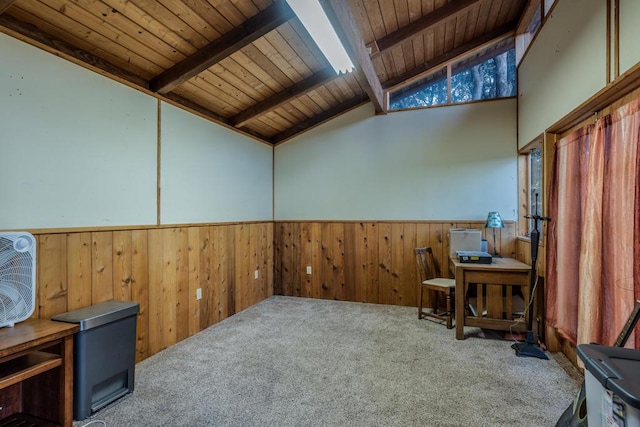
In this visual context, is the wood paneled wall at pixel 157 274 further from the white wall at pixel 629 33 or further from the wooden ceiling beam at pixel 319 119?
the white wall at pixel 629 33

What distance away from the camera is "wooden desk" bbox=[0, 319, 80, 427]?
5.08 ft

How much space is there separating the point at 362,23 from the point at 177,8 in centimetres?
169

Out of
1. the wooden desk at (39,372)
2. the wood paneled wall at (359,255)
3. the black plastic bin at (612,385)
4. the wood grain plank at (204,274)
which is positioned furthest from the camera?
the wood paneled wall at (359,255)

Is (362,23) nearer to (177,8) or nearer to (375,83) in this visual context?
(375,83)

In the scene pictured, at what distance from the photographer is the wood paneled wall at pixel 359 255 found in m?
4.07

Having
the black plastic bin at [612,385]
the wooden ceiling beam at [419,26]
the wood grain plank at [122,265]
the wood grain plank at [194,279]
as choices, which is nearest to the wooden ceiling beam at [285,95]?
the wooden ceiling beam at [419,26]

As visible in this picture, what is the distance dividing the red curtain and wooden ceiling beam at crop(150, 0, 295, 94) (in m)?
2.26

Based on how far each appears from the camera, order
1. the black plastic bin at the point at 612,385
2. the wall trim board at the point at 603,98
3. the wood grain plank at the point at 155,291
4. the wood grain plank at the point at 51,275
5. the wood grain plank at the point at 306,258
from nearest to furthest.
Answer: the black plastic bin at the point at 612,385 → the wall trim board at the point at 603,98 → the wood grain plank at the point at 51,275 → the wood grain plank at the point at 155,291 → the wood grain plank at the point at 306,258

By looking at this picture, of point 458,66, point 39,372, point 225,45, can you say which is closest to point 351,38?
point 225,45

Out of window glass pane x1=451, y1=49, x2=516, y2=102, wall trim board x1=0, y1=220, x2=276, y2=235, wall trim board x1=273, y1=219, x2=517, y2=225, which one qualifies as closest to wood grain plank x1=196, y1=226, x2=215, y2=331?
wall trim board x1=0, y1=220, x2=276, y2=235

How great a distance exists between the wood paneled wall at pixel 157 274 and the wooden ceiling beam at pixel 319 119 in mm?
1456

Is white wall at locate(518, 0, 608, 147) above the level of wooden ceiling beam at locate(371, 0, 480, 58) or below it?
below

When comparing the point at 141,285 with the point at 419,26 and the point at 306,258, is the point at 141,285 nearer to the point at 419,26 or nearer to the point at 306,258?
the point at 306,258

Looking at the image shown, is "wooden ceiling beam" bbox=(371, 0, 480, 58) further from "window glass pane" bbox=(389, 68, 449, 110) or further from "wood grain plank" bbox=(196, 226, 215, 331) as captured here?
"wood grain plank" bbox=(196, 226, 215, 331)
